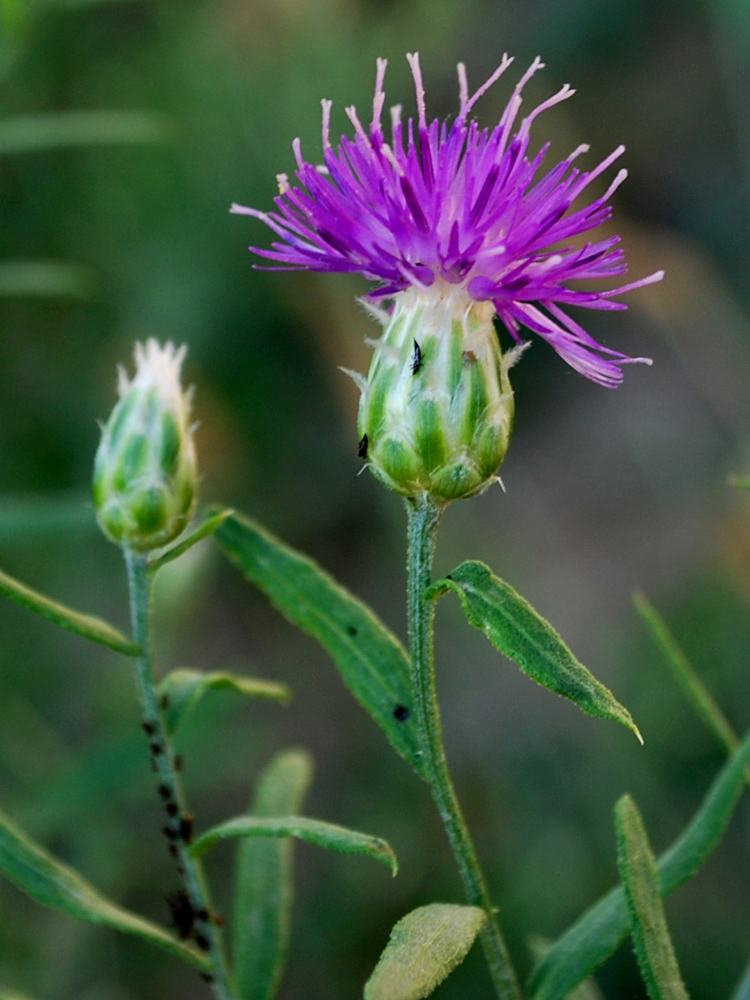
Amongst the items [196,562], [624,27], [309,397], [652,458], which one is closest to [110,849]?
[196,562]

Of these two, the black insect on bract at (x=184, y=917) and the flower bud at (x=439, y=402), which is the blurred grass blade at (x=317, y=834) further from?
the flower bud at (x=439, y=402)

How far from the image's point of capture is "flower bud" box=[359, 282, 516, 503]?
1253 mm

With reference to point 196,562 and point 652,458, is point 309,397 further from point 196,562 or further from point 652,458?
point 196,562

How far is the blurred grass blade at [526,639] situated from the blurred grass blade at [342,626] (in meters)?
0.23

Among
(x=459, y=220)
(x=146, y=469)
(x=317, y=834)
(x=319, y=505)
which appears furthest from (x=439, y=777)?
(x=319, y=505)

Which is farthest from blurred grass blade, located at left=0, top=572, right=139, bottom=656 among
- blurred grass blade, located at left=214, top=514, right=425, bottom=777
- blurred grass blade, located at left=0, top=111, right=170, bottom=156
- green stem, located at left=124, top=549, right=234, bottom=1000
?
blurred grass blade, located at left=0, top=111, right=170, bottom=156

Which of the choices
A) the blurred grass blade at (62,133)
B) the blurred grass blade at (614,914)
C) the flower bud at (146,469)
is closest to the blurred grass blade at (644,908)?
the blurred grass blade at (614,914)

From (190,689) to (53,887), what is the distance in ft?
1.06

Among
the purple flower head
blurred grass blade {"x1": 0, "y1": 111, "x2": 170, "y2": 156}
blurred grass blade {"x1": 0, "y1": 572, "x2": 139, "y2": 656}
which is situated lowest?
blurred grass blade {"x1": 0, "y1": 572, "x2": 139, "y2": 656}

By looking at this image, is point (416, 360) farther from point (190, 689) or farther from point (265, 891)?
point (265, 891)

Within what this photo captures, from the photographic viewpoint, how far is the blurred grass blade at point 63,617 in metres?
1.25

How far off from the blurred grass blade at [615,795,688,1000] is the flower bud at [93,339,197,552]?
28.2 inches

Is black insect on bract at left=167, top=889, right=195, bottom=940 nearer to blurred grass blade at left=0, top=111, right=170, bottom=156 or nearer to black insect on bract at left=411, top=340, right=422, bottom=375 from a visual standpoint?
black insect on bract at left=411, top=340, right=422, bottom=375

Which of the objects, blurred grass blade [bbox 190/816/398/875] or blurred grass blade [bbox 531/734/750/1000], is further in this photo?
blurred grass blade [bbox 531/734/750/1000]
